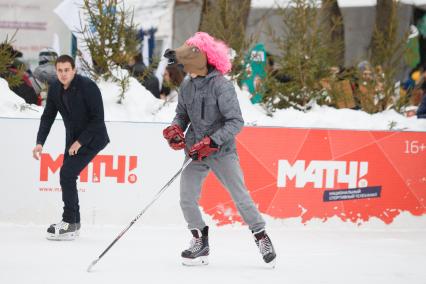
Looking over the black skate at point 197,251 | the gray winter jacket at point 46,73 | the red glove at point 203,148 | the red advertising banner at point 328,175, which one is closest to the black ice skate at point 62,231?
the black skate at point 197,251

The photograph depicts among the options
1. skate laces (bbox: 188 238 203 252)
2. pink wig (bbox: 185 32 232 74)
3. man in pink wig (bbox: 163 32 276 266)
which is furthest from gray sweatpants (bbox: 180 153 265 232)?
pink wig (bbox: 185 32 232 74)

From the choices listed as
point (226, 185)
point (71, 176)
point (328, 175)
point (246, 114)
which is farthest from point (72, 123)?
point (328, 175)

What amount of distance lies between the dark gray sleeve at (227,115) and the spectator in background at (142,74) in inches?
119

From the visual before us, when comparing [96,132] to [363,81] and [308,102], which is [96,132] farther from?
[363,81]

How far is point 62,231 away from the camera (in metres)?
6.49

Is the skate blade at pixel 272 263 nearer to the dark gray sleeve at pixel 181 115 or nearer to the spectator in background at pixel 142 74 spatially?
the dark gray sleeve at pixel 181 115

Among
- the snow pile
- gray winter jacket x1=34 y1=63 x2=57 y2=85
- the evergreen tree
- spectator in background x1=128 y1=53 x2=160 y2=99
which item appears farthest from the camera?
spectator in background x1=128 y1=53 x2=160 y2=99

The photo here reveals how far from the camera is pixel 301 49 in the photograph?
8.80 meters

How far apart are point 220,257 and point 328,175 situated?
177 cm

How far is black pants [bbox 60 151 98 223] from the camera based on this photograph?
21.0 ft

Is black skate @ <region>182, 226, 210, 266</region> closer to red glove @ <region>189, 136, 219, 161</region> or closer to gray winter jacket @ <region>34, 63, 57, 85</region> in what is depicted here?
red glove @ <region>189, 136, 219, 161</region>

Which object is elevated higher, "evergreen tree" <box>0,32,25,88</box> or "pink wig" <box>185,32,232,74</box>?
"pink wig" <box>185,32,232,74</box>

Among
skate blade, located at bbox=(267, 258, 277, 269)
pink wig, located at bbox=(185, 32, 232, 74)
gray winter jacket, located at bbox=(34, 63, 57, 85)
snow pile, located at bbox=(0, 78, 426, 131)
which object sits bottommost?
skate blade, located at bbox=(267, 258, 277, 269)

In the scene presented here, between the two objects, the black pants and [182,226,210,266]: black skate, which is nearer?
[182,226,210,266]: black skate
